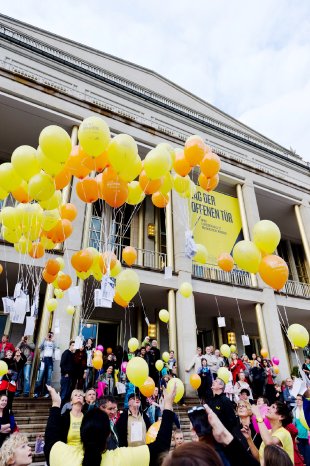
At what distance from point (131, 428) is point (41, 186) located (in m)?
3.63

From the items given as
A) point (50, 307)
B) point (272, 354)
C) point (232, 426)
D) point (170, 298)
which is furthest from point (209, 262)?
point (232, 426)

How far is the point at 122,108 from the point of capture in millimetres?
13180

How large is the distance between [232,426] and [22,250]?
4.99 m

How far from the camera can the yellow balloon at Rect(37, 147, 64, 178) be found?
4734 mm

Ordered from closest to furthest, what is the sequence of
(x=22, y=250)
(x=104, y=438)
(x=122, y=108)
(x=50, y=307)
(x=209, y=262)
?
(x=104, y=438) < (x=22, y=250) < (x=50, y=307) < (x=209, y=262) < (x=122, y=108)

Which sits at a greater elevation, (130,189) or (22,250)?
(130,189)

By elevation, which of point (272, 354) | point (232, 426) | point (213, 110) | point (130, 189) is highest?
point (213, 110)

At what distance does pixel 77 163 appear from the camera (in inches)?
197

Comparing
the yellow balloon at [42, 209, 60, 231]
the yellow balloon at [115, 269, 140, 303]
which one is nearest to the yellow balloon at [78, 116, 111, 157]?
the yellow balloon at [42, 209, 60, 231]

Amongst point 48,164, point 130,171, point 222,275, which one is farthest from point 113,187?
point 222,275

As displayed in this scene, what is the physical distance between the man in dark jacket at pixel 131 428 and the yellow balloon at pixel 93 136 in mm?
3522

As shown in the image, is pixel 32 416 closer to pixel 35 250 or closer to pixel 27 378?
pixel 27 378

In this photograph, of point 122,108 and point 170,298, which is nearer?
point 170,298

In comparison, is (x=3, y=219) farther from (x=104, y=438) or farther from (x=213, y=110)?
(x=213, y=110)
